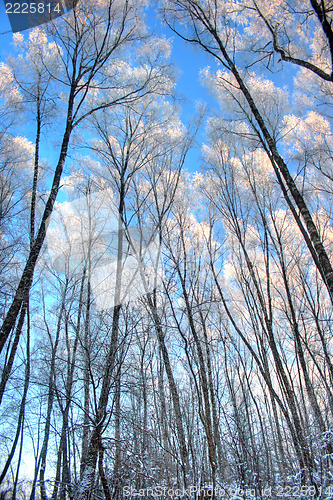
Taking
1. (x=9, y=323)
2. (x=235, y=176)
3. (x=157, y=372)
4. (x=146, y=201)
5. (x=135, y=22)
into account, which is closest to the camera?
(x=9, y=323)

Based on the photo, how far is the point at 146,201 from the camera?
7.12 meters

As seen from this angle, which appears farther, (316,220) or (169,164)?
(316,220)

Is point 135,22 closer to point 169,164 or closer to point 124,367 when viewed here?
point 169,164

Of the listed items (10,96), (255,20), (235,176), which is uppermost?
(10,96)

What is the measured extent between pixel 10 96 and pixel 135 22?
384 centimetres

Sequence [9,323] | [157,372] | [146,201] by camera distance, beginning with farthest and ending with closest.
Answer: [157,372], [146,201], [9,323]

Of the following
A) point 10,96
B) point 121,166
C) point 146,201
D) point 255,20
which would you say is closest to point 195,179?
point 146,201

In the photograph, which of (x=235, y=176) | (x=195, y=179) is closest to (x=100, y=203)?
(x=195, y=179)

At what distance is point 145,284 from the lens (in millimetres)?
6172

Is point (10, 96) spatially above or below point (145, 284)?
above

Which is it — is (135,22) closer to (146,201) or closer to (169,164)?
(169,164)

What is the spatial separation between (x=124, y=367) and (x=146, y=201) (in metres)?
4.53

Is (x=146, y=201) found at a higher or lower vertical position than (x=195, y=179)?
lower

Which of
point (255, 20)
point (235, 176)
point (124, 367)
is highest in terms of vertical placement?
point (255, 20)
